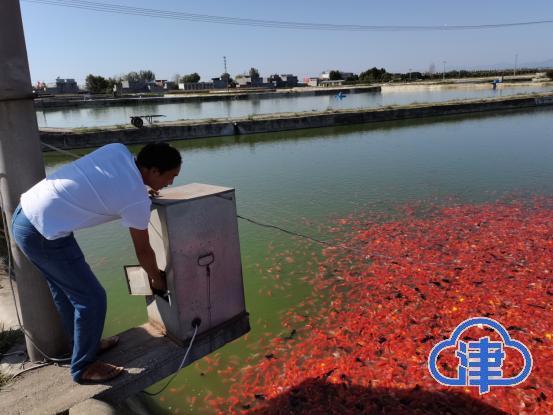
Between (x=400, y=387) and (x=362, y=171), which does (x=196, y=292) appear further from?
(x=362, y=171)

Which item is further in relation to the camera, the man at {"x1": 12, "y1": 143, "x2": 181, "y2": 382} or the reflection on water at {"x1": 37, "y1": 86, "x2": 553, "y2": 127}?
the reflection on water at {"x1": 37, "y1": 86, "x2": 553, "y2": 127}

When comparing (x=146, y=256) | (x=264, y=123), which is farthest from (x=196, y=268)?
(x=264, y=123)

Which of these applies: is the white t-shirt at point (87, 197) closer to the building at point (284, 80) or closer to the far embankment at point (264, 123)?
the far embankment at point (264, 123)

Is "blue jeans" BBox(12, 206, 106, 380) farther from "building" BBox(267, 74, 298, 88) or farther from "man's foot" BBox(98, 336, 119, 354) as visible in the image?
"building" BBox(267, 74, 298, 88)

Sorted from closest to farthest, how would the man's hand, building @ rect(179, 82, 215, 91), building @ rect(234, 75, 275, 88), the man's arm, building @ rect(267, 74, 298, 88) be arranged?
the man's arm → the man's hand → building @ rect(234, 75, 275, 88) → building @ rect(179, 82, 215, 91) → building @ rect(267, 74, 298, 88)

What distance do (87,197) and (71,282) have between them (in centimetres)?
57

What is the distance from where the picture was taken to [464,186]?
433 inches

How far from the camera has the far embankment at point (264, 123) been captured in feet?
65.5

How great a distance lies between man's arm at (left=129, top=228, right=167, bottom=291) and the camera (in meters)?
2.43

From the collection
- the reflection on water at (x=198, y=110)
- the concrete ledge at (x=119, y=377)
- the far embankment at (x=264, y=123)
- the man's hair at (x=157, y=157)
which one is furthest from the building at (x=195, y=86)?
the man's hair at (x=157, y=157)

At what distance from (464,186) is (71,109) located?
43698mm

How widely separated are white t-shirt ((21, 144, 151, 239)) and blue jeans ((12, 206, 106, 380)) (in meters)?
0.10

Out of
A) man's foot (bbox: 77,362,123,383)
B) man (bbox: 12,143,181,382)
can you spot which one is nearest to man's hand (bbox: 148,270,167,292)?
man (bbox: 12,143,181,382)

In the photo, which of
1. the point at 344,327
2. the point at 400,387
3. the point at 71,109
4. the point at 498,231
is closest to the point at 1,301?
the point at 344,327
